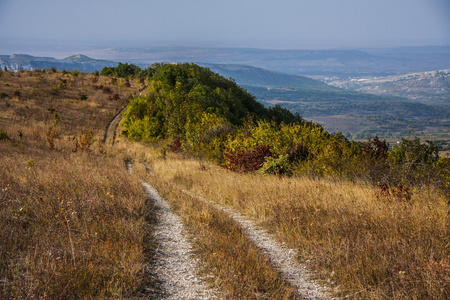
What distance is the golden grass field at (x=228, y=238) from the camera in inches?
158

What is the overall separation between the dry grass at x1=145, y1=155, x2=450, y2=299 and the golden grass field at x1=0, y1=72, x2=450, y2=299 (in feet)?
0.06

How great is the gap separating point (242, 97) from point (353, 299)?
46275mm

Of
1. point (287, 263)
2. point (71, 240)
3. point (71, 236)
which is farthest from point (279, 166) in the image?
point (71, 240)

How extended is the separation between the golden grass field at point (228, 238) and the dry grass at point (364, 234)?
0.06ft

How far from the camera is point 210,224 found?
22.1ft

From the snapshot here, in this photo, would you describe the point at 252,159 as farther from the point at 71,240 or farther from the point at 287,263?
the point at 71,240

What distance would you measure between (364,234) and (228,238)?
2.32m

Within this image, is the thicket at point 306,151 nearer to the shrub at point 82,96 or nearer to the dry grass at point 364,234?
the dry grass at point 364,234

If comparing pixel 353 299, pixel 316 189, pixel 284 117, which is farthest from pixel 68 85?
pixel 353 299

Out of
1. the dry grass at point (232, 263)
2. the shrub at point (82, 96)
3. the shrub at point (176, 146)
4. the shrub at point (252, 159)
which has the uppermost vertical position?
the shrub at point (82, 96)

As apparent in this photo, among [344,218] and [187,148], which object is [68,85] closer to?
[187,148]

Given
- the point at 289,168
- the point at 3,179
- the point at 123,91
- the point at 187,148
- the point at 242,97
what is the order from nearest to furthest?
the point at 3,179 < the point at 289,168 < the point at 187,148 < the point at 242,97 < the point at 123,91

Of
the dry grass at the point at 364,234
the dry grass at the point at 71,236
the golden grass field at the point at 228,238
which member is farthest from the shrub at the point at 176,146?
the dry grass at the point at 364,234

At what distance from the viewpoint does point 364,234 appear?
550cm
